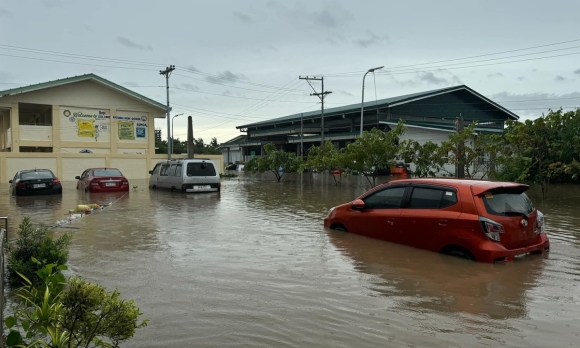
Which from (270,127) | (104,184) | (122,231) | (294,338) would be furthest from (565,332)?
(270,127)

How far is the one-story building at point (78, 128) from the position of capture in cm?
3722

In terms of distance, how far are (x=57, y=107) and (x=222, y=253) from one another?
36.0 meters

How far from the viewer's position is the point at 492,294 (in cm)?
602

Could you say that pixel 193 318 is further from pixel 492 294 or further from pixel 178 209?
pixel 178 209

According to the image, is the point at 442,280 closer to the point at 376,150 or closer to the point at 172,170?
the point at 376,150

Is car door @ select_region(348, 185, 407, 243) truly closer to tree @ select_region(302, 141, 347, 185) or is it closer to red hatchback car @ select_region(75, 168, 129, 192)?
tree @ select_region(302, 141, 347, 185)

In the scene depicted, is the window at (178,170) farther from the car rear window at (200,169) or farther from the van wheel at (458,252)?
the van wheel at (458,252)

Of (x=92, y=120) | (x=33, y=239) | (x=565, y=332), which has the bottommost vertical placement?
(x=565, y=332)

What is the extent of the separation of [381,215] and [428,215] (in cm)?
115

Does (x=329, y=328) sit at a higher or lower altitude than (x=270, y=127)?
lower

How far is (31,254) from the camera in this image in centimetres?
624

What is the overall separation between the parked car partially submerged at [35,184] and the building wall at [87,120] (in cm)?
1808

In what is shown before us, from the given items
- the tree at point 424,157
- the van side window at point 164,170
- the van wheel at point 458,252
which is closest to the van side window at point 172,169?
the van side window at point 164,170

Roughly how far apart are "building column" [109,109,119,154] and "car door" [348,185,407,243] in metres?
35.8
